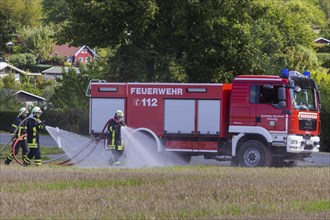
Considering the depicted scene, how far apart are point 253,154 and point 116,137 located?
3.97 meters

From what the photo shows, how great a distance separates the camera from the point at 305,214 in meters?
13.3

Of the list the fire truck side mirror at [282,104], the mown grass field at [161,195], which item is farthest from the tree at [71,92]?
the mown grass field at [161,195]

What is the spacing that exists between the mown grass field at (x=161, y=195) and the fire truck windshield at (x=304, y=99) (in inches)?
185

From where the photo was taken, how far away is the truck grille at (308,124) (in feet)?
82.9

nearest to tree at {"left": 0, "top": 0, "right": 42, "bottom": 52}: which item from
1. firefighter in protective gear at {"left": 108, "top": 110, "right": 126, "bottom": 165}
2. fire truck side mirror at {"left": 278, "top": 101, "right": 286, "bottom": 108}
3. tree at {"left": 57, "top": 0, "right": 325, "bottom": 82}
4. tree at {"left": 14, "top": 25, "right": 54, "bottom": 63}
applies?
tree at {"left": 14, "top": 25, "right": 54, "bottom": 63}

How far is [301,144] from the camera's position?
25.2m

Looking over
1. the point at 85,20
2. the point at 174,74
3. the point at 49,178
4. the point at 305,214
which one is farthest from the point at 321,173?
the point at 85,20

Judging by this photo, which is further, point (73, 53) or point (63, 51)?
point (63, 51)

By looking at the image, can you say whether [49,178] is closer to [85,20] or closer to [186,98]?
[186,98]

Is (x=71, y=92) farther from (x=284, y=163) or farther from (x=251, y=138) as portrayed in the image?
(x=251, y=138)

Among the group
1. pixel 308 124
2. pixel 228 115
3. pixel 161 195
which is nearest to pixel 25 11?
pixel 228 115

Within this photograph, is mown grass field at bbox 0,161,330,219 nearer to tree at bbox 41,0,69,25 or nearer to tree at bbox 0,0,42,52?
tree at bbox 0,0,42,52

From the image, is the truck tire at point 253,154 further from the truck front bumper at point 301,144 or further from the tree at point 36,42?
the tree at point 36,42

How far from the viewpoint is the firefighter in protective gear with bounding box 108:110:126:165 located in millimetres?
24625
